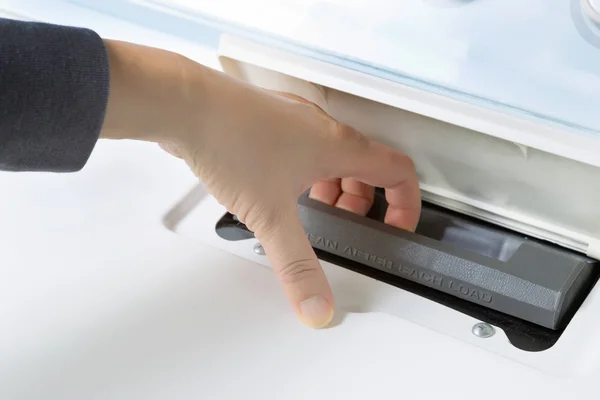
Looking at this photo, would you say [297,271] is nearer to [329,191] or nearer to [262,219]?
[262,219]

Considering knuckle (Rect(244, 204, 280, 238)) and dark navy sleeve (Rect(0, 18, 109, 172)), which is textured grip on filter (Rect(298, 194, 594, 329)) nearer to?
knuckle (Rect(244, 204, 280, 238))

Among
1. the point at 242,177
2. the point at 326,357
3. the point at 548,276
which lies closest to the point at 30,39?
the point at 242,177

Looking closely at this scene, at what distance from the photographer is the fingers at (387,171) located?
22.6 inches

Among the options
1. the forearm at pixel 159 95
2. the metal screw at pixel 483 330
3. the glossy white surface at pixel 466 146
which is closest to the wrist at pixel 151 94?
the forearm at pixel 159 95

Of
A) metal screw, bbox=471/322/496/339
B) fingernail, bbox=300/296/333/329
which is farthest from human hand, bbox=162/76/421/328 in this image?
metal screw, bbox=471/322/496/339

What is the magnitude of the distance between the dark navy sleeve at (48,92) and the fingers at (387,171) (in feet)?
0.63

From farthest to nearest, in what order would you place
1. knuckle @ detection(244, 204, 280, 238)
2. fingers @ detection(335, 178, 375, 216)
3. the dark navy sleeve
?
1. fingers @ detection(335, 178, 375, 216)
2. knuckle @ detection(244, 204, 280, 238)
3. the dark navy sleeve

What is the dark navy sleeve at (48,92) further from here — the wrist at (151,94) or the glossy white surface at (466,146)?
the glossy white surface at (466,146)

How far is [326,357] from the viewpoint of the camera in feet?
1.63

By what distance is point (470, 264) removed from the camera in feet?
1.82

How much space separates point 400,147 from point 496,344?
0.61ft

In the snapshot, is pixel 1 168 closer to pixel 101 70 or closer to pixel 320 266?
pixel 101 70

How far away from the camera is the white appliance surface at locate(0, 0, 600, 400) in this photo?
48cm

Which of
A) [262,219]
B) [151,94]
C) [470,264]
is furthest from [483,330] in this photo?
[151,94]
